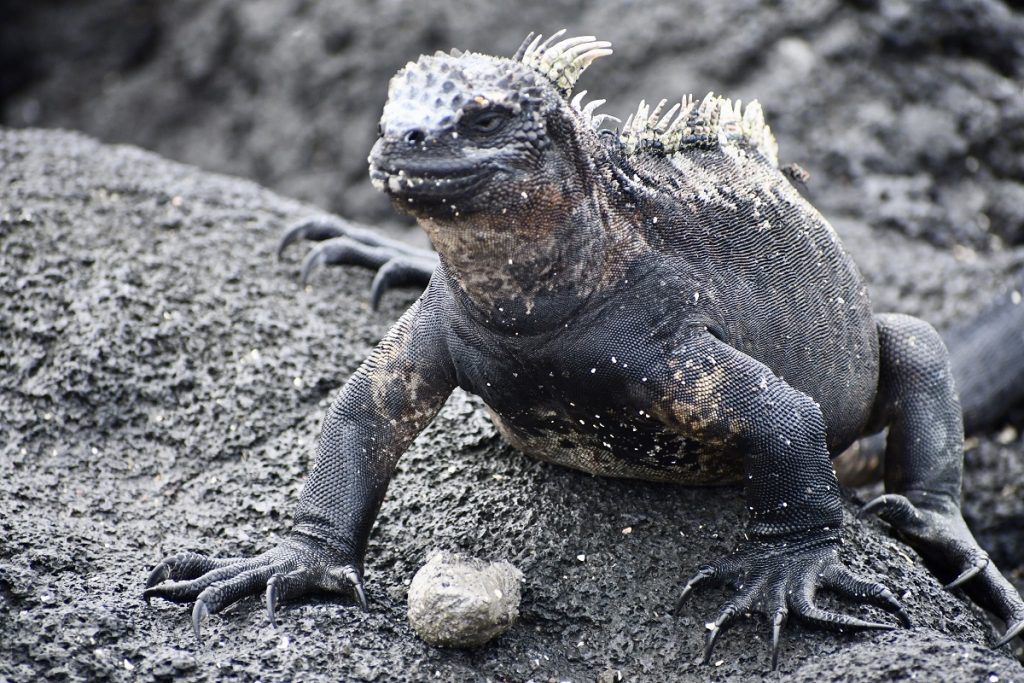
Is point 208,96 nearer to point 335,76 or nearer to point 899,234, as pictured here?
point 335,76

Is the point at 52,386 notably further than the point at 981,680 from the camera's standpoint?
Yes

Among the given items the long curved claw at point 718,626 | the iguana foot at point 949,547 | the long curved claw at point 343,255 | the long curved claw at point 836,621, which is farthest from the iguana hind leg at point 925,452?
the long curved claw at point 343,255

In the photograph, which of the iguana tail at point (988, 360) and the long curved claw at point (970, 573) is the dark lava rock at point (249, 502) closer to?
→ the long curved claw at point (970, 573)

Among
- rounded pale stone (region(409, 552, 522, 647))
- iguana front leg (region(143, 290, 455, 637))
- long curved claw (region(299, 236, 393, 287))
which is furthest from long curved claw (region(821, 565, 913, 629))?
long curved claw (region(299, 236, 393, 287))

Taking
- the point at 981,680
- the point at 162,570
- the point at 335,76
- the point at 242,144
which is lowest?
the point at 242,144

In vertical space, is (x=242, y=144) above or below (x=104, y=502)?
below

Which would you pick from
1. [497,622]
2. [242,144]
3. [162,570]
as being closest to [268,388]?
[162,570]
